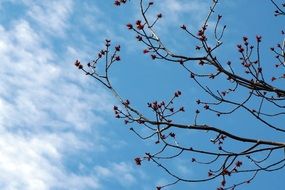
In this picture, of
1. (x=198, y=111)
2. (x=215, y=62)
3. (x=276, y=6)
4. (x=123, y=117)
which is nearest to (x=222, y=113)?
(x=198, y=111)

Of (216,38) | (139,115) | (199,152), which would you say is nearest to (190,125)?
(199,152)

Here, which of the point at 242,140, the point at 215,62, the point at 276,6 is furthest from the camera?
the point at 276,6

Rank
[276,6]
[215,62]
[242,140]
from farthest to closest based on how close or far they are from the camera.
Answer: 1. [276,6]
2. [215,62]
3. [242,140]

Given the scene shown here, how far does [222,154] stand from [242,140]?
18.8 inches

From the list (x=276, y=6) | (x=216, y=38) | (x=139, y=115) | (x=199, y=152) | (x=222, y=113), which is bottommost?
(x=199, y=152)

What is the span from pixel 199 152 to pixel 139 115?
1007mm

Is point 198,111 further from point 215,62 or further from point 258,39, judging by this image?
point 258,39

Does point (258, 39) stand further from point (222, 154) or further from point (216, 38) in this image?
point (222, 154)

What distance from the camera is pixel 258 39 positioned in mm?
6957

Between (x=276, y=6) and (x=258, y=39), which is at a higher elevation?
(x=276, y=6)

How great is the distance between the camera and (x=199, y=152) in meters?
6.12

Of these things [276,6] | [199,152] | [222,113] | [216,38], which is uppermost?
[276,6]

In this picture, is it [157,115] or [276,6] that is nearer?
[157,115]

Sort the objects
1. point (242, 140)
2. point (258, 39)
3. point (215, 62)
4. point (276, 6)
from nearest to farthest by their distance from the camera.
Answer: point (242, 140), point (215, 62), point (258, 39), point (276, 6)
